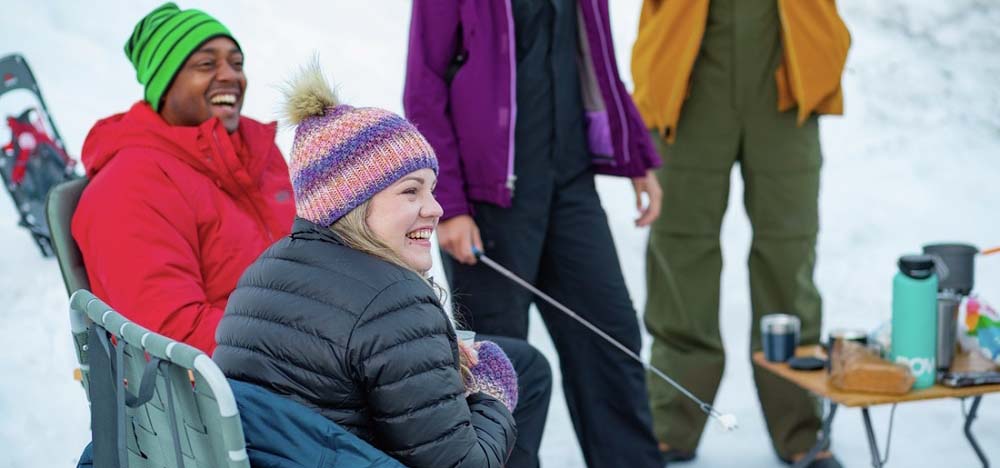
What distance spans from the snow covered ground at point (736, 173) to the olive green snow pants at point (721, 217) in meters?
0.20

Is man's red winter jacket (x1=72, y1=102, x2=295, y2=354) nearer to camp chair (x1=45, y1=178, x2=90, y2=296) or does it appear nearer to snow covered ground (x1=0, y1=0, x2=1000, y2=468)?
camp chair (x1=45, y1=178, x2=90, y2=296)

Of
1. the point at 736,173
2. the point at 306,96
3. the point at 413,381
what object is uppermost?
the point at 306,96

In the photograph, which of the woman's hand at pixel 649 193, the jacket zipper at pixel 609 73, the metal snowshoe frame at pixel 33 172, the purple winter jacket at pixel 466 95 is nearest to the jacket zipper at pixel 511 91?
the purple winter jacket at pixel 466 95

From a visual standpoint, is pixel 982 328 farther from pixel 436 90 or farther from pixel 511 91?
pixel 436 90

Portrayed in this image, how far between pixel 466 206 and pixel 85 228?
0.91 m

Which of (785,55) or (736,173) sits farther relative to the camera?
(736,173)

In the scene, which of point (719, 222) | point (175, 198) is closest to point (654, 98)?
point (719, 222)

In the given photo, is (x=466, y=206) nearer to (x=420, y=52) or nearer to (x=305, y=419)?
(x=420, y=52)

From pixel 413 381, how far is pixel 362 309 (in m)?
0.13

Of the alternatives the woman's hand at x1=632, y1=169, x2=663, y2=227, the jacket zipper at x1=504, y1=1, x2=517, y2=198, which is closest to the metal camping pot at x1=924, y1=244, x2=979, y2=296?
the woman's hand at x1=632, y1=169, x2=663, y2=227

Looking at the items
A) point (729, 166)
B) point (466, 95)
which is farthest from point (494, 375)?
point (729, 166)

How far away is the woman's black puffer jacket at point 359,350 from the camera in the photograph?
1.71 metres

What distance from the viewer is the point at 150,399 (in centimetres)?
157

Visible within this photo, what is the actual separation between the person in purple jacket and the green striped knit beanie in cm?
52
